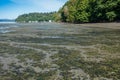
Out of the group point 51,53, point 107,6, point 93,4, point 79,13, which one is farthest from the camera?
point 79,13

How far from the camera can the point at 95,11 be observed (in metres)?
93.0

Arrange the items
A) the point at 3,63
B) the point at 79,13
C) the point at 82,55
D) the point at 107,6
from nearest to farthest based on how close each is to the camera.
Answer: the point at 3,63, the point at 82,55, the point at 107,6, the point at 79,13

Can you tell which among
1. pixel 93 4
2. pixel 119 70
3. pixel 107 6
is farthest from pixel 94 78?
pixel 93 4

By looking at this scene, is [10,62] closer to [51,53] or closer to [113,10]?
[51,53]

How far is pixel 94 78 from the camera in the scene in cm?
1315

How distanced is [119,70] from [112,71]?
1.49 feet

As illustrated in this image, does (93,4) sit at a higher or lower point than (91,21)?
higher

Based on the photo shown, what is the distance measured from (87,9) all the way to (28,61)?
3480 inches

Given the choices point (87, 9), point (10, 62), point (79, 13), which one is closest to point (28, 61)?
point (10, 62)

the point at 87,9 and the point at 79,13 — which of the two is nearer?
the point at 87,9

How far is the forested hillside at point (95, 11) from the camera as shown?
82481mm

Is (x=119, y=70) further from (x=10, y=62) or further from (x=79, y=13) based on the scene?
(x=79, y=13)

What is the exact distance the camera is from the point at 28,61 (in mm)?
17906

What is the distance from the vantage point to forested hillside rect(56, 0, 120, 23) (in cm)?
8248
